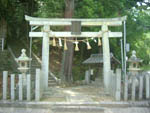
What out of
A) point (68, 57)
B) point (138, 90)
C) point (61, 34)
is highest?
point (61, 34)

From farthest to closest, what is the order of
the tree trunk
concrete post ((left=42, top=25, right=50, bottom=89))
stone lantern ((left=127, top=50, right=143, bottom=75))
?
the tree trunk
stone lantern ((left=127, top=50, right=143, bottom=75))
concrete post ((left=42, top=25, right=50, bottom=89))

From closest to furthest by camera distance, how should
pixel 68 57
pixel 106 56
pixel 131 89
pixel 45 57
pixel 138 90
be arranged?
pixel 131 89, pixel 138 90, pixel 45 57, pixel 106 56, pixel 68 57

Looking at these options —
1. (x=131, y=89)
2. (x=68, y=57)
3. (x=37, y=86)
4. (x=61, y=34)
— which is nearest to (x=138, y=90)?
(x=131, y=89)

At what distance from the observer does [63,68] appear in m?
9.27

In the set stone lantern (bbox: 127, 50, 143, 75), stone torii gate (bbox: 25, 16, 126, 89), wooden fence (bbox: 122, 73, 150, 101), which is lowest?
wooden fence (bbox: 122, 73, 150, 101)

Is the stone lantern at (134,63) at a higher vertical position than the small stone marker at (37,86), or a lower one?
higher

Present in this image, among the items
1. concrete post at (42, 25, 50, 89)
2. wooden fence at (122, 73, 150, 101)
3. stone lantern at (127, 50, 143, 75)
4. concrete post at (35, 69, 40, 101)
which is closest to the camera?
concrete post at (35, 69, 40, 101)

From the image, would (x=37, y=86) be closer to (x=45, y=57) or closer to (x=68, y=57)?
(x=45, y=57)

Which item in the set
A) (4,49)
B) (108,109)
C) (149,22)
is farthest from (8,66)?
(149,22)

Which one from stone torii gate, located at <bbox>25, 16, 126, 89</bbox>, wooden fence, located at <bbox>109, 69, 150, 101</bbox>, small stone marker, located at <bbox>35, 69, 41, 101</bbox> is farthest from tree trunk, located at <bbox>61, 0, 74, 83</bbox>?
wooden fence, located at <bbox>109, 69, 150, 101</bbox>

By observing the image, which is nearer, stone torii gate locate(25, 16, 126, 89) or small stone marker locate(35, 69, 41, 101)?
small stone marker locate(35, 69, 41, 101)

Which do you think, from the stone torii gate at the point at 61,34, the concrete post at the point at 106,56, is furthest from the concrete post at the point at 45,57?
the concrete post at the point at 106,56

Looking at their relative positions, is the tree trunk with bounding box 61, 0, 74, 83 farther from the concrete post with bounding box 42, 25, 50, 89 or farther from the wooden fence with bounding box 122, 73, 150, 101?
the wooden fence with bounding box 122, 73, 150, 101

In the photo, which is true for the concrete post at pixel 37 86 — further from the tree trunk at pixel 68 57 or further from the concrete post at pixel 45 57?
the tree trunk at pixel 68 57
